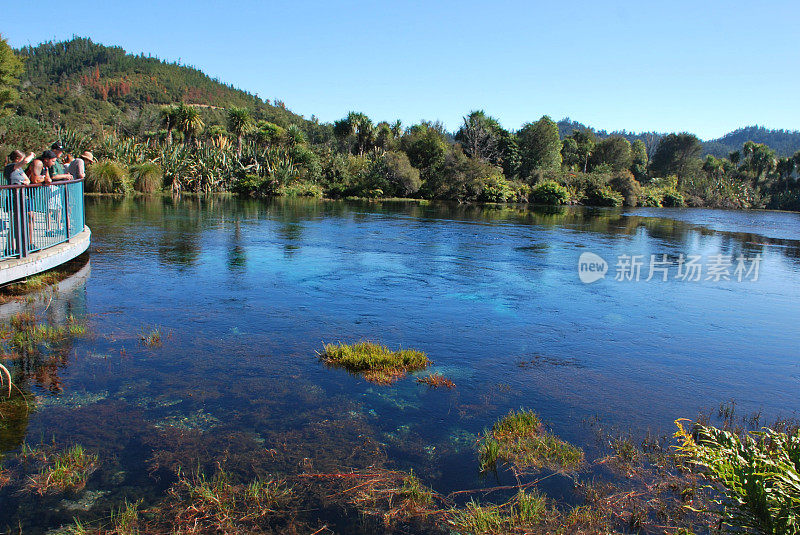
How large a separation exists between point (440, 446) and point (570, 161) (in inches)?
3914

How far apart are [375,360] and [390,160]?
2099 inches

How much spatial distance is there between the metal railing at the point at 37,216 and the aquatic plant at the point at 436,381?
7942 mm

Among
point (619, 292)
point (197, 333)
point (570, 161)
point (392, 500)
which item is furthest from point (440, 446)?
point (570, 161)

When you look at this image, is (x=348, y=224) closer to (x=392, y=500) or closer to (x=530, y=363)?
(x=530, y=363)

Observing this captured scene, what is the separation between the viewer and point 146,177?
44625 mm

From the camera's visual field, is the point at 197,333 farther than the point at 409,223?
No

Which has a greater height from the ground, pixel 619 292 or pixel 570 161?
pixel 570 161

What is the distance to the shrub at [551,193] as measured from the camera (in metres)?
63.1

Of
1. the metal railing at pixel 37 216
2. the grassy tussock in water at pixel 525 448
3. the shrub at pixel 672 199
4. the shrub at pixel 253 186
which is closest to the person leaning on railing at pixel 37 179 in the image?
the metal railing at pixel 37 216

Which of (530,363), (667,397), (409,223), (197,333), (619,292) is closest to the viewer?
(667,397)

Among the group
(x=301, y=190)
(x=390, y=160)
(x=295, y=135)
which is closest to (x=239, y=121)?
(x=295, y=135)

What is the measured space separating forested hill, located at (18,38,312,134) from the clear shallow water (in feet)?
376

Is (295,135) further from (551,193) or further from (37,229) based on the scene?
(37,229)

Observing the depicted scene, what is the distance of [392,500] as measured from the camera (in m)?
4.29
